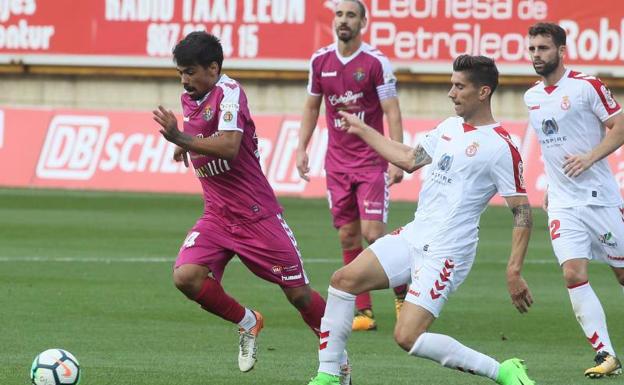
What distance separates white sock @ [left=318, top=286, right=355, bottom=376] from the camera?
8.44m

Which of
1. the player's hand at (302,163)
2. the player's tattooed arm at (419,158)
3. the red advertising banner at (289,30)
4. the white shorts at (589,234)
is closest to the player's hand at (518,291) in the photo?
the player's tattooed arm at (419,158)

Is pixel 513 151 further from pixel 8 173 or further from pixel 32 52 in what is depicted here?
pixel 32 52

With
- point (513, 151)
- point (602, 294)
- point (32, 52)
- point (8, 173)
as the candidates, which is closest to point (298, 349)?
point (513, 151)

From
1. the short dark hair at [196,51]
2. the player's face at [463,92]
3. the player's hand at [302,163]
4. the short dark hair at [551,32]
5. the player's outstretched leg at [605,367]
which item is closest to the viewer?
the player's face at [463,92]

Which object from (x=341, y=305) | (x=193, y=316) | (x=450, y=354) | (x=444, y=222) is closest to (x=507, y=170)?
(x=444, y=222)

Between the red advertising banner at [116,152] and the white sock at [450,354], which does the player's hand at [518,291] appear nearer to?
the white sock at [450,354]

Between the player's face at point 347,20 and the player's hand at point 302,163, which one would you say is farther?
the player's hand at point 302,163

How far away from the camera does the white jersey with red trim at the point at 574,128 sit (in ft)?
32.7

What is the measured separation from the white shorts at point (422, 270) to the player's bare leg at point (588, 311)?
1.76 metres

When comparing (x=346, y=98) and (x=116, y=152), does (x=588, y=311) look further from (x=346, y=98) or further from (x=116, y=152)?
(x=116, y=152)

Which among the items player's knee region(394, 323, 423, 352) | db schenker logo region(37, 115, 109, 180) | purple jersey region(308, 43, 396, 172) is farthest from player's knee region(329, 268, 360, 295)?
db schenker logo region(37, 115, 109, 180)

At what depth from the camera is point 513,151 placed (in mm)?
8312

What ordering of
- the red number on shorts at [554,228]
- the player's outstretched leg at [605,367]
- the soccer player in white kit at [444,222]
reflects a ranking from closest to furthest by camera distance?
the soccer player in white kit at [444,222], the player's outstretched leg at [605,367], the red number on shorts at [554,228]

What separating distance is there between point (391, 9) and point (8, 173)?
23.9 ft
